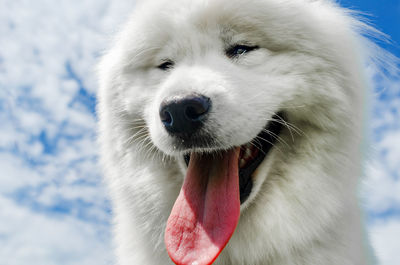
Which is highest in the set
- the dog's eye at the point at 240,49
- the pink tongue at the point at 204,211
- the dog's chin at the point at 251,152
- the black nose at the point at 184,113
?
the dog's eye at the point at 240,49

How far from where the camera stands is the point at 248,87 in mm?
2904

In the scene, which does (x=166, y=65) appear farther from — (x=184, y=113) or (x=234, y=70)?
(x=184, y=113)

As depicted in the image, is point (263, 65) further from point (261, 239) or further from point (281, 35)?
point (261, 239)

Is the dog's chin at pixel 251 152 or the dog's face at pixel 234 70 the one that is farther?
the dog's chin at pixel 251 152

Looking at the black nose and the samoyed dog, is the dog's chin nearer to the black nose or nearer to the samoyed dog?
the samoyed dog

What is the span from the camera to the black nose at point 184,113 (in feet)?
8.59

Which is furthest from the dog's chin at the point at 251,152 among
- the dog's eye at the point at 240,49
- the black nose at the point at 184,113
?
the dog's eye at the point at 240,49

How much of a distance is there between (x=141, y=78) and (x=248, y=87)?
90 centimetres

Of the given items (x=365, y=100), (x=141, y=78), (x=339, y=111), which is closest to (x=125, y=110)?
(x=141, y=78)

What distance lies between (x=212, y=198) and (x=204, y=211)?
0.33 ft

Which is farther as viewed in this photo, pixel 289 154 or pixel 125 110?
pixel 125 110

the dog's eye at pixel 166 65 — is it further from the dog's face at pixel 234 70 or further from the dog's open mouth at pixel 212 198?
the dog's open mouth at pixel 212 198

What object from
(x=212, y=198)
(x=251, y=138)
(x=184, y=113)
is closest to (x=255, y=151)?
(x=251, y=138)

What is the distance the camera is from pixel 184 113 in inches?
104
